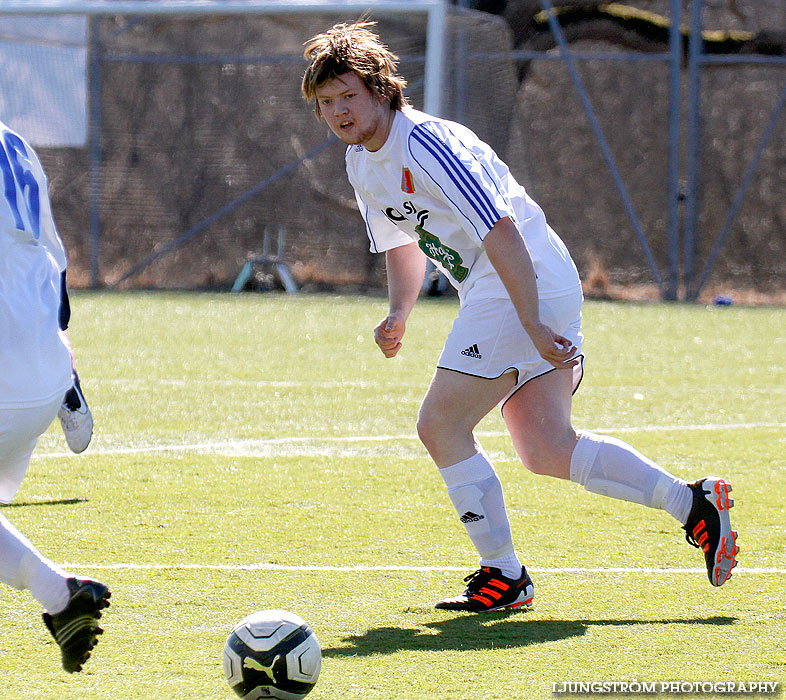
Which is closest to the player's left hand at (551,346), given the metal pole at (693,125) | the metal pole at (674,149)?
the metal pole at (674,149)

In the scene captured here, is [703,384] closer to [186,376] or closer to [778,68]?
[186,376]

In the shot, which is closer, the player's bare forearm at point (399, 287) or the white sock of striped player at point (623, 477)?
the white sock of striped player at point (623, 477)

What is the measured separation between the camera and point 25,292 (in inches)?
111

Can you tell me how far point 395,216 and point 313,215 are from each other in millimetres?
17438

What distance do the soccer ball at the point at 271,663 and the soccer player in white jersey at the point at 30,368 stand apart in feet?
1.12

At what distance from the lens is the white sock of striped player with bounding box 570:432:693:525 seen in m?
3.99

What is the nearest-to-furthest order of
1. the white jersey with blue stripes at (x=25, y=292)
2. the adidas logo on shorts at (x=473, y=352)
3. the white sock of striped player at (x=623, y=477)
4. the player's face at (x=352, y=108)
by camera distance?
the white jersey with blue stripes at (x=25, y=292)
the player's face at (x=352, y=108)
the adidas logo on shorts at (x=473, y=352)
the white sock of striped player at (x=623, y=477)

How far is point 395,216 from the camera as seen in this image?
4.02 m

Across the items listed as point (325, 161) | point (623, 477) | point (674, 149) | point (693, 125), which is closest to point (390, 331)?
point (623, 477)

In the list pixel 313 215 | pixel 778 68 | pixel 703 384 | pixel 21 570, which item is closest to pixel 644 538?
pixel 21 570

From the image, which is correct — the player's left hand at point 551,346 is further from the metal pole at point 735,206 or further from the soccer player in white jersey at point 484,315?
the metal pole at point 735,206

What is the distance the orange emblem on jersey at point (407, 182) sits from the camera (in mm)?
3828

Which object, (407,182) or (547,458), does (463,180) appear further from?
(547,458)

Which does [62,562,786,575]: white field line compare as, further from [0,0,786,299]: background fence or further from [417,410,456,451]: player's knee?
[0,0,786,299]: background fence
